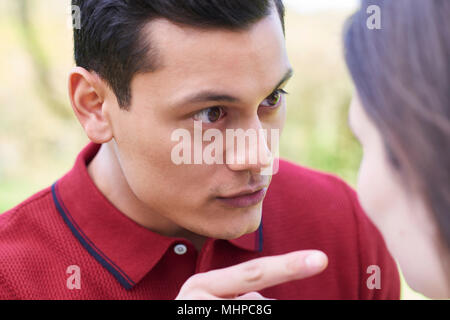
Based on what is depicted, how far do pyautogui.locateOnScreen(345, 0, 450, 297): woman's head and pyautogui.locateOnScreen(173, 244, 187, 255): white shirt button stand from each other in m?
0.47

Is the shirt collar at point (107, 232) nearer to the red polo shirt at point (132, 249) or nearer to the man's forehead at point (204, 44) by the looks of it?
the red polo shirt at point (132, 249)

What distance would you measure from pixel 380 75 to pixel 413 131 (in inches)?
3.9

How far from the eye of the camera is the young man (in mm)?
1062

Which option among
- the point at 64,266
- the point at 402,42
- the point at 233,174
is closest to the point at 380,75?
the point at 402,42

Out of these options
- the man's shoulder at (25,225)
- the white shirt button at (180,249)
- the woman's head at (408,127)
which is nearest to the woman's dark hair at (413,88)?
the woman's head at (408,127)

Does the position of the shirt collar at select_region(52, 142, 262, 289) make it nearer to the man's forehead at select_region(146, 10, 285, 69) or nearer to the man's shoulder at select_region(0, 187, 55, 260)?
the man's shoulder at select_region(0, 187, 55, 260)

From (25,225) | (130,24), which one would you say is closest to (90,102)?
(130,24)

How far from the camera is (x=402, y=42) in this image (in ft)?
2.65

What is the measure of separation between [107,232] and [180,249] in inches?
6.7

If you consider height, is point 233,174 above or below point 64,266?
above

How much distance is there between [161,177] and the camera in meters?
1.16

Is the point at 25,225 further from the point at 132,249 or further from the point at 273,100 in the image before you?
the point at 273,100

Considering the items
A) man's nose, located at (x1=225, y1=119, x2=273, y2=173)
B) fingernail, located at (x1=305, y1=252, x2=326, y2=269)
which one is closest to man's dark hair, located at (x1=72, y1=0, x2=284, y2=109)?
man's nose, located at (x1=225, y1=119, x2=273, y2=173)

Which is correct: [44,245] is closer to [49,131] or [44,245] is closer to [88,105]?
[88,105]
